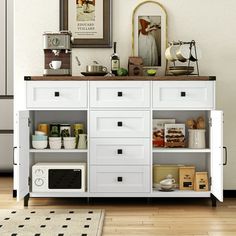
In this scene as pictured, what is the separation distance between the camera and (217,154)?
4027mm

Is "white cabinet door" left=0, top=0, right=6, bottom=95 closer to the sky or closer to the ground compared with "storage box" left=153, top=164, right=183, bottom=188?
closer to the sky

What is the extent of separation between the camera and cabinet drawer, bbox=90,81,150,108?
4195mm

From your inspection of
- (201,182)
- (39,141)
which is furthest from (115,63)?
(201,182)

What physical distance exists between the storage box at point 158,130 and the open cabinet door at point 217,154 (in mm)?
418

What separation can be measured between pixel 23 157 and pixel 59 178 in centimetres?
37

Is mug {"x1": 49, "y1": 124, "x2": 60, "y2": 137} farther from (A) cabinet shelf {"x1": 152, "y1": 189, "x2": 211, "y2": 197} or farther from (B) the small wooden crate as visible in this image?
(B) the small wooden crate

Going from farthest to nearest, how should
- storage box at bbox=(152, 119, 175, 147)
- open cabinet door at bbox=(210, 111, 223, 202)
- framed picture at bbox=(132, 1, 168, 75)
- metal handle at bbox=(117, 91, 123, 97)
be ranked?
framed picture at bbox=(132, 1, 168, 75) < storage box at bbox=(152, 119, 175, 147) < metal handle at bbox=(117, 91, 123, 97) < open cabinet door at bbox=(210, 111, 223, 202)

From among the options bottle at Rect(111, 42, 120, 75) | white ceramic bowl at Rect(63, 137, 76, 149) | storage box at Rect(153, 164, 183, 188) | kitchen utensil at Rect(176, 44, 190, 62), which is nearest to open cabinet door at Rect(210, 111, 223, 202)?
storage box at Rect(153, 164, 183, 188)

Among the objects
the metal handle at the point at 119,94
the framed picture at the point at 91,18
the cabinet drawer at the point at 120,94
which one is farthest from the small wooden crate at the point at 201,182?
the framed picture at the point at 91,18

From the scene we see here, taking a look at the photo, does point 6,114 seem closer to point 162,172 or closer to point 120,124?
point 120,124

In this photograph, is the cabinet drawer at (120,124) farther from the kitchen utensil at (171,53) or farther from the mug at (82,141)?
the kitchen utensil at (171,53)

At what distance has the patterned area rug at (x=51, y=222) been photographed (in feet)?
11.2

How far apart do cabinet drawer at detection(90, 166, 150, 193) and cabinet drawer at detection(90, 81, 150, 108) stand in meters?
0.51

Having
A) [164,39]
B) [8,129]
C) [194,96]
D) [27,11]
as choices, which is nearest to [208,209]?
[194,96]
